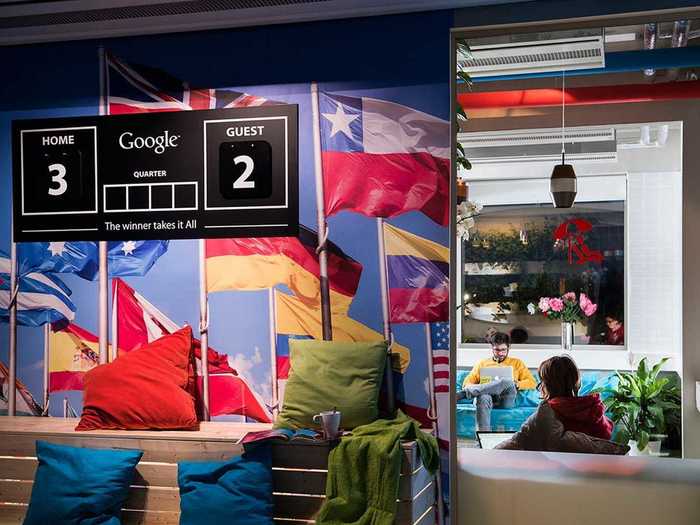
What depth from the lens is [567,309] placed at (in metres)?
7.59

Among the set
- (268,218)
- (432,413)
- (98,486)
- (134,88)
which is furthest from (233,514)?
(134,88)

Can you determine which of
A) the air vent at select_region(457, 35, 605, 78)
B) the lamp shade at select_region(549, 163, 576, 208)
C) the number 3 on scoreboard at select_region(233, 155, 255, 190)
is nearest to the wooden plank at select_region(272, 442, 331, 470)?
the number 3 on scoreboard at select_region(233, 155, 255, 190)

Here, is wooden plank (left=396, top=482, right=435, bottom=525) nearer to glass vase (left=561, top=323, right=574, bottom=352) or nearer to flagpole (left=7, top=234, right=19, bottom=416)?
flagpole (left=7, top=234, right=19, bottom=416)

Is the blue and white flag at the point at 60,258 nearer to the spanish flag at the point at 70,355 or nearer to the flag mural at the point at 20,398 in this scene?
the spanish flag at the point at 70,355

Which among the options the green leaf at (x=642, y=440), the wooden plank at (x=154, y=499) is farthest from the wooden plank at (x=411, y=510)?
the green leaf at (x=642, y=440)

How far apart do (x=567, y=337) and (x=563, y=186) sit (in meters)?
2.76

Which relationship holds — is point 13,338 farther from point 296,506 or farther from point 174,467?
point 296,506

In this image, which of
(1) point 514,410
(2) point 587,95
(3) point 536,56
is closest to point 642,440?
(1) point 514,410

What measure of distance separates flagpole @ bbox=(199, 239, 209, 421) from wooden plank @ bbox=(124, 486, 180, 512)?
0.44 metres

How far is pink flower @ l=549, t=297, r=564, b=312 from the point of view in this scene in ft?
25.0

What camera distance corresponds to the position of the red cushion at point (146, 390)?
133 inches

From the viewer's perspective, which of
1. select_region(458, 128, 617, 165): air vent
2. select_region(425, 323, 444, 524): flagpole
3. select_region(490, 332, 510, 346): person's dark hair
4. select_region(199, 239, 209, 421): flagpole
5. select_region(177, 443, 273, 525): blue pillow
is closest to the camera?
select_region(177, 443, 273, 525): blue pillow

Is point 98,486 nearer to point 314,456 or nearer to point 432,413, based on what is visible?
point 314,456

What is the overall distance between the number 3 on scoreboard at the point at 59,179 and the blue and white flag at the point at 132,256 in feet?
1.22
